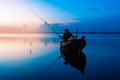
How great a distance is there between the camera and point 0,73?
505 inches

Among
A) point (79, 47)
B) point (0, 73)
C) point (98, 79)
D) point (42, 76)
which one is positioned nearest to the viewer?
point (98, 79)

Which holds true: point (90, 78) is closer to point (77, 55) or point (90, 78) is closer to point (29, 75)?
point (29, 75)

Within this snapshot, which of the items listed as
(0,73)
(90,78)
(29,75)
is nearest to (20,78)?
(29,75)

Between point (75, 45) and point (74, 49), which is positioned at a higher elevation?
point (75, 45)

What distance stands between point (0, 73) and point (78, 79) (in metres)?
4.18

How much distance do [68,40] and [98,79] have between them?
27.8 feet

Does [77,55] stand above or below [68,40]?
below

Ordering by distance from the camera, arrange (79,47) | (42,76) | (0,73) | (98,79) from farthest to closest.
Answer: (79,47) → (0,73) → (42,76) → (98,79)

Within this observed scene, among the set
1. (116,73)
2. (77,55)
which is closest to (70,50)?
(77,55)

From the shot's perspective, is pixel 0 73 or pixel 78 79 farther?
pixel 0 73

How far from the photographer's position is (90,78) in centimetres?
1127

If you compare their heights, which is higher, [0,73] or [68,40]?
[68,40]

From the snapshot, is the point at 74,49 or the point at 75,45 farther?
the point at 74,49

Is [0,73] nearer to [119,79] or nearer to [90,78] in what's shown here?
[90,78]
